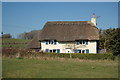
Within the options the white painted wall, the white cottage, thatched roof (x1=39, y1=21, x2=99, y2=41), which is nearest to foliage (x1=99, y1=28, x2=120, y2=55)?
the white cottage

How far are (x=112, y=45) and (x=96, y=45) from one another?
396cm

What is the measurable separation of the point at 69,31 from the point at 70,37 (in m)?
1.64

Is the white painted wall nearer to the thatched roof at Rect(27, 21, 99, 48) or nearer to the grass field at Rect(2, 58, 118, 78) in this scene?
the thatched roof at Rect(27, 21, 99, 48)

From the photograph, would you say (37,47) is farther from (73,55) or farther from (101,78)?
(101,78)

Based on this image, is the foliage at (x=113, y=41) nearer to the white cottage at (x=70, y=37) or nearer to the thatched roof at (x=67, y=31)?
the white cottage at (x=70, y=37)

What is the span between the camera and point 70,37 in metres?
49.2

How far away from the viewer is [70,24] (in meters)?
51.4

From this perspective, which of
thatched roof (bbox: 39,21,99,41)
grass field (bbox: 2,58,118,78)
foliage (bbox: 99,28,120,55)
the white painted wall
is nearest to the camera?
grass field (bbox: 2,58,118,78)

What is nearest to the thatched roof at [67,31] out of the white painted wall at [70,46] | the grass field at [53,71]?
the white painted wall at [70,46]

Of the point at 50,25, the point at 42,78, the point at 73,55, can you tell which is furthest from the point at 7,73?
the point at 50,25

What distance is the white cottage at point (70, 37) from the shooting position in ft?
159

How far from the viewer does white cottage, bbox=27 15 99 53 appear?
4850 cm

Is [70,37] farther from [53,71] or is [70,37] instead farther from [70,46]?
[53,71]

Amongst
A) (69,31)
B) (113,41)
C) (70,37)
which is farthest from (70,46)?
(113,41)
